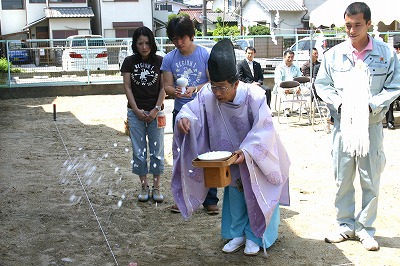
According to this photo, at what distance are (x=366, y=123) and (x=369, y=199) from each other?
0.66m

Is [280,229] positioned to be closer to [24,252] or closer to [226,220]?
[226,220]

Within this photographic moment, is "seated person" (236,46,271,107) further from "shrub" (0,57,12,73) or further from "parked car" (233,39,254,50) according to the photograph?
"shrub" (0,57,12,73)

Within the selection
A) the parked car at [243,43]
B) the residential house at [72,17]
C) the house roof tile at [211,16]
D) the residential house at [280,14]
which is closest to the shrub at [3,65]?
the parked car at [243,43]

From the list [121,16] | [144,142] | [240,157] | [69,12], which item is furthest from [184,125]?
[121,16]

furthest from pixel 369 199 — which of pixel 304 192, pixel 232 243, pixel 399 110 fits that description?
pixel 399 110

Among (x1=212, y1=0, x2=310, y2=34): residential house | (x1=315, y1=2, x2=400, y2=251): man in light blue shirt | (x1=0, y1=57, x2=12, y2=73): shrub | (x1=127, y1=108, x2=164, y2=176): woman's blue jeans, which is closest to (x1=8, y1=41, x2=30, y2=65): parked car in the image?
(x1=0, y1=57, x2=12, y2=73): shrub

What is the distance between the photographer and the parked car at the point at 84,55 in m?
20.1

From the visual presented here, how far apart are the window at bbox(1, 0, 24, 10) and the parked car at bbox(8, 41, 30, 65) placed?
19849mm

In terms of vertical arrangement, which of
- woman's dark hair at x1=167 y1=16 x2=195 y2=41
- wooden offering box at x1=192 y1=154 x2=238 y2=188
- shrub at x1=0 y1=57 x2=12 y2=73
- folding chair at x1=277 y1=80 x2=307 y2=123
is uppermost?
woman's dark hair at x1=167 y1=16 x2=195 y2=41

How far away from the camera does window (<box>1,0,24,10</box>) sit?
38.5 metres

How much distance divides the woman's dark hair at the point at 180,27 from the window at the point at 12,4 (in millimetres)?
35271

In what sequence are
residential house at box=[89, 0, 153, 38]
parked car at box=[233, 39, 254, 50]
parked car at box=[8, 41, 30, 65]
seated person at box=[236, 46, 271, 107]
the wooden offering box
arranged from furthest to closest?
residential house at box=[89, 0, 153, 38] → parked car at box=[233, 39, 254, 50] → parked car at box=[8, 41, 30, 65] → seated person at box=[236, 46, 271, 107] → the wooden offering box

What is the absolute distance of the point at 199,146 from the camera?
4.97m

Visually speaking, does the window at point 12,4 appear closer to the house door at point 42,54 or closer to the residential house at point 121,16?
the residential house at point 121,16
